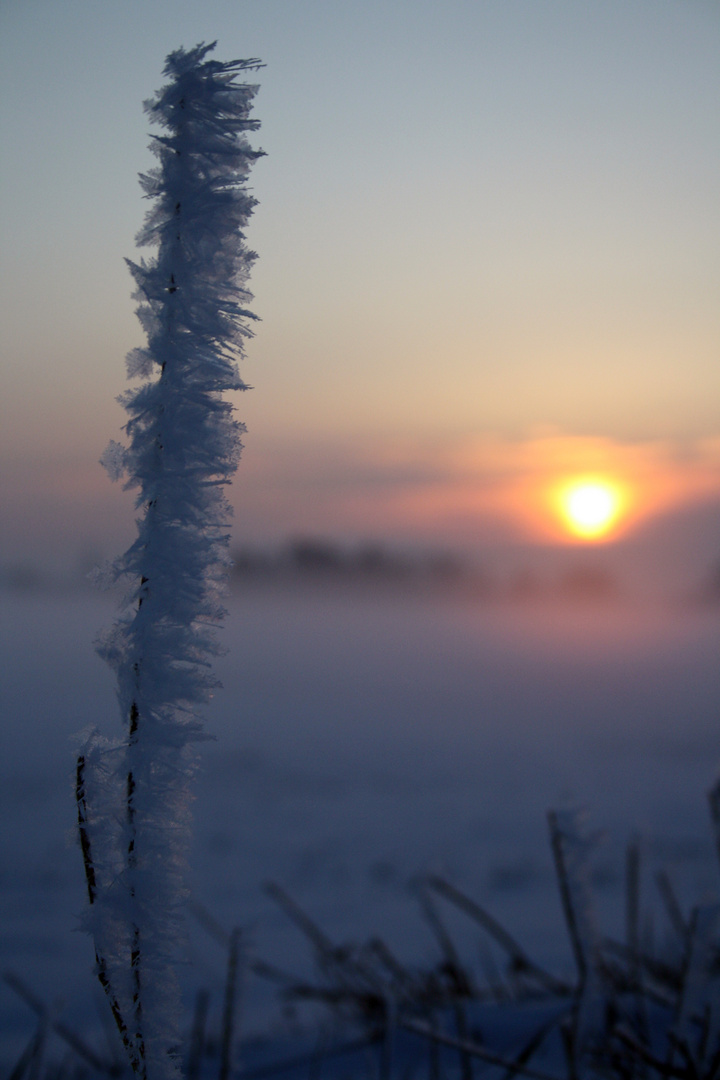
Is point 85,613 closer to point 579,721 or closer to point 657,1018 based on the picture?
point 579,721

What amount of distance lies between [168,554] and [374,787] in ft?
23.8

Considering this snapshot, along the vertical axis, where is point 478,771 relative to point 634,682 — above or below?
below

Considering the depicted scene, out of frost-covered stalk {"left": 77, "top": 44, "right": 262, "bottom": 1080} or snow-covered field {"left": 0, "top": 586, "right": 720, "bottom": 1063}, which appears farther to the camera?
snow-covered field {"left": 0, "top": 586, "right": 720, "bottom": 1063}

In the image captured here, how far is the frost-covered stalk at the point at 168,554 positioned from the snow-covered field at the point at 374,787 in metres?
0.06

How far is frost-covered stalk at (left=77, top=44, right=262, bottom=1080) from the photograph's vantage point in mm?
446

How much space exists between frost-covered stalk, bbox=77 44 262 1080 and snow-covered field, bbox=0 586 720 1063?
6cm

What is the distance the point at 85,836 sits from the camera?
0.45 metres

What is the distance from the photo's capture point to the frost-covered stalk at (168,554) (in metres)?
0.45

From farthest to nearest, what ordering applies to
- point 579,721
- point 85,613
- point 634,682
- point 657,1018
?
point 85,613
point 634,682
point 579,721
point 657,1018

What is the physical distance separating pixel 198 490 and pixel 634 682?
48.6 ft

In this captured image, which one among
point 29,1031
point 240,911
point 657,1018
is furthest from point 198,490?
point 240,911

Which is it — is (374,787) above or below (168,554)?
below

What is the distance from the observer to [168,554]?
0.45m

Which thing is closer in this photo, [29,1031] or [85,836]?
[85,836]
